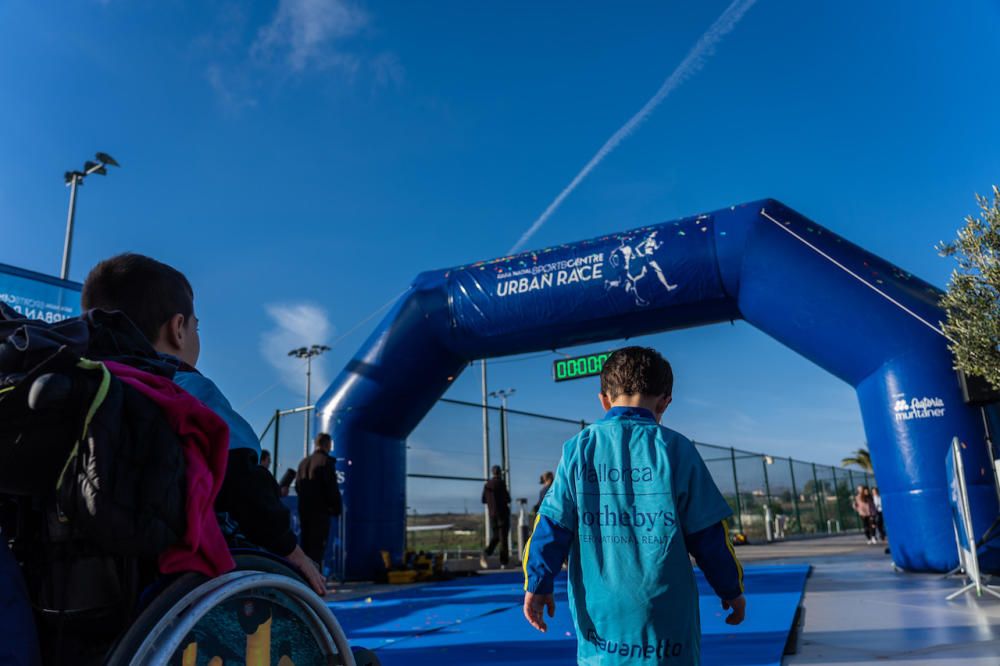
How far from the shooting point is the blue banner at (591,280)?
8062mm

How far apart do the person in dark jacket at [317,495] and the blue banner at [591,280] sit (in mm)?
2620

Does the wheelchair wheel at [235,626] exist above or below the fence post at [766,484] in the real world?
below

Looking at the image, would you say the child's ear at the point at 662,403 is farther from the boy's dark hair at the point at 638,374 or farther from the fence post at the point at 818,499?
the fence post at the point at 818,499

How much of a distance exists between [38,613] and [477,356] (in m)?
8.32

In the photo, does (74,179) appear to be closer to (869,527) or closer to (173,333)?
(173,333)

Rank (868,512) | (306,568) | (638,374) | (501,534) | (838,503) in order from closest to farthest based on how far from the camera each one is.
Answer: (306,568), (638,374), (501,534), (868,512), (838,503)

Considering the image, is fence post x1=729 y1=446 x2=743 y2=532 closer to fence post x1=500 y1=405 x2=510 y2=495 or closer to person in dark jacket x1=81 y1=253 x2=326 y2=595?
fence post x1=500 y1=405 x2=510 y2=495

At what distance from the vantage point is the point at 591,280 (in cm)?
850

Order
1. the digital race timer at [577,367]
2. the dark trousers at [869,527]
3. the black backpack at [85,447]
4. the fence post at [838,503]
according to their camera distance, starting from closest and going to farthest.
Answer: the black backpack at [85,447] → the digital race timer at [577,367] → the dark trousers at [869,527] → the fence post at [838,503]

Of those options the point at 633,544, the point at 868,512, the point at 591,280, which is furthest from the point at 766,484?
the point at 633,544

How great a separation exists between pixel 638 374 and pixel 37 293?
6.89 m

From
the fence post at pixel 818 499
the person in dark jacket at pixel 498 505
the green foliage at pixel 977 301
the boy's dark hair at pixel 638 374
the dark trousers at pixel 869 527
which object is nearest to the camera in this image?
the boy's dark hair at pixel 638 374

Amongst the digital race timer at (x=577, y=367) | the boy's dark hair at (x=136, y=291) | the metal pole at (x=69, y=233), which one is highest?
the metal pole at (x=69, y=233)

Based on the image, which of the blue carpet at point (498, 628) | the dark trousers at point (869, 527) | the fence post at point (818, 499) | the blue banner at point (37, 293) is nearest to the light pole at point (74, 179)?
the blue banner at point (37, 293)
